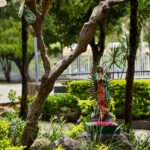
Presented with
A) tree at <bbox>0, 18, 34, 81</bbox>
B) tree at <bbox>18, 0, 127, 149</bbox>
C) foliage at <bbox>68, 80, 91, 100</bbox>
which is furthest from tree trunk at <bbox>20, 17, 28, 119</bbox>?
tree at <bbox>0, 18, 34, 81</bbox>

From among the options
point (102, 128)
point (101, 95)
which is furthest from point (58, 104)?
point (102, 128)

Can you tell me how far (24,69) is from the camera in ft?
37.9

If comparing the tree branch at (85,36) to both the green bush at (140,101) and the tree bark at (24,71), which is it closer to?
the tree bark at (24,71)

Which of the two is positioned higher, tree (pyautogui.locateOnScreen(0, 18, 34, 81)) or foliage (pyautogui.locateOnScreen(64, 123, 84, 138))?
tree (pyautogui.locateOnScreen(0, 18, 34, 81))

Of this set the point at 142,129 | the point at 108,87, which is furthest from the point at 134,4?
the point at 142,129

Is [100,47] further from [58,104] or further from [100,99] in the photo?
[100,99]

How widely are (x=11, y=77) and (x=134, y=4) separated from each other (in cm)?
2739

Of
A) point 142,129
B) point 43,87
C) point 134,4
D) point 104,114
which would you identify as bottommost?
point 142,129

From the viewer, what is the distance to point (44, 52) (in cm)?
630

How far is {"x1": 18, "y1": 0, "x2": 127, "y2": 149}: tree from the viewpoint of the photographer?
5934 mm

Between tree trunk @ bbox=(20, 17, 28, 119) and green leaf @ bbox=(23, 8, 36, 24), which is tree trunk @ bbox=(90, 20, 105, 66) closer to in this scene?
tree trunk @ bbox=(20, 17, 28, 119)

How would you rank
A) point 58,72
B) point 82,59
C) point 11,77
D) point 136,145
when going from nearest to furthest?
point 58,72 < point 136,145 < point 82,59 < point 11,77

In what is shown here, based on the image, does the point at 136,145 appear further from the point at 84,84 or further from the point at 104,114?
the point at 84,84

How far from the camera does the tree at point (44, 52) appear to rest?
593 centimetres
